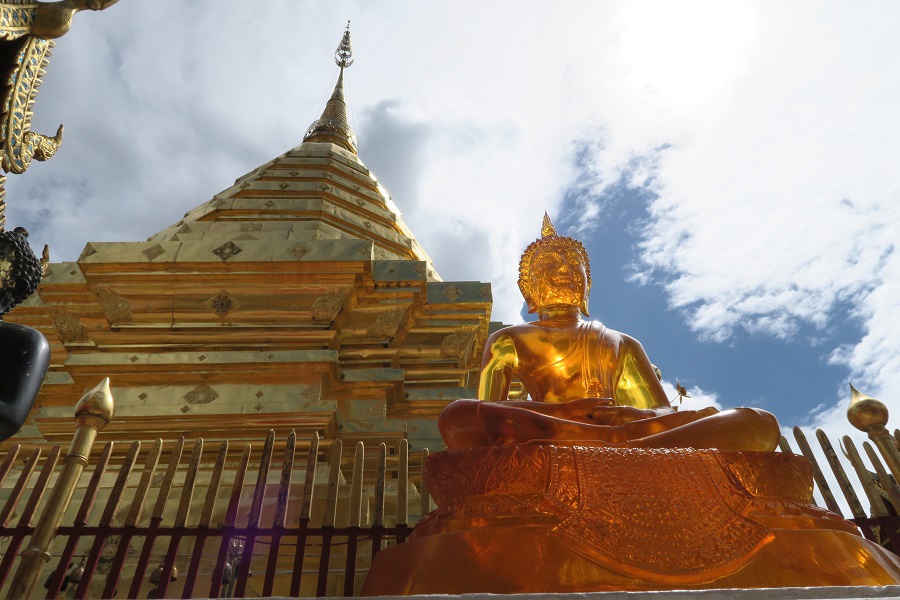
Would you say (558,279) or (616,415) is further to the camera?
(558,279)

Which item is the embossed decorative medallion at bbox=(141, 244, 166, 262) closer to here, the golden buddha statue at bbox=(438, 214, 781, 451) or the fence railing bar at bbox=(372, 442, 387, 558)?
the golden buddha statue at bbox=(438, 214, 781, 451)

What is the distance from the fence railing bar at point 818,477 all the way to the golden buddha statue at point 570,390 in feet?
2.71

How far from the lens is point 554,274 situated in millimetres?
5426

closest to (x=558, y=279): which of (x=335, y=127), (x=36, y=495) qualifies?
(x=36, y=495)

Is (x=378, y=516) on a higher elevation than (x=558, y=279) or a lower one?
lower

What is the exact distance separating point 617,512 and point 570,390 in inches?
83.7

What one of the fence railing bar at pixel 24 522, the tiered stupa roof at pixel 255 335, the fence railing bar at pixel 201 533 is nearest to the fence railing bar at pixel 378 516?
the fence railing bar at pixel 201 533

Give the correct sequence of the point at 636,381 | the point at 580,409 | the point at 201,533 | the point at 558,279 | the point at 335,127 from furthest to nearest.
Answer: the point at 335,127, the point at 558,279, the point at 636,381, the point at 580,409, the point at 201,533

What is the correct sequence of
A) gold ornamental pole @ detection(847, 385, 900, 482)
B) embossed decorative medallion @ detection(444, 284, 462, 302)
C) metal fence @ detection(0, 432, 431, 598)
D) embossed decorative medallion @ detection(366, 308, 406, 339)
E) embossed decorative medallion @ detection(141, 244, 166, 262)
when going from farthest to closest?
embossed decorative medallion @ detection(444, 284, 462, 302) → embossed decorative medallion @ detection(366, 308, 406, 339) → embossed decorative medallion @ detection(141, 244, 166, 262) → gold ornamental pole @ detection(847, 385, 900, 482) → metal fence @ detection(0, 432, 431, 598)

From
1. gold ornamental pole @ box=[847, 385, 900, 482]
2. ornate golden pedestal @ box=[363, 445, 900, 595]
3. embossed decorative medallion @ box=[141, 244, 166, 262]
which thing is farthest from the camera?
embossed decorative medallion @ box=[141, 244, 166, 262]

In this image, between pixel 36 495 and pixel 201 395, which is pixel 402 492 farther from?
pixel 201 395

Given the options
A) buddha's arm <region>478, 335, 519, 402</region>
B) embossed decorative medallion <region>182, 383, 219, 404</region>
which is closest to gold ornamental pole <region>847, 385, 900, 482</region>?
buddha's arm <region>478, 335, 519, 402</region>

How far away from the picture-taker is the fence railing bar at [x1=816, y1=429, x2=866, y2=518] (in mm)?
3836

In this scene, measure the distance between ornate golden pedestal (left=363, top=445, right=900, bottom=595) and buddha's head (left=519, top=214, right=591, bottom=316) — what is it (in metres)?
2.54
